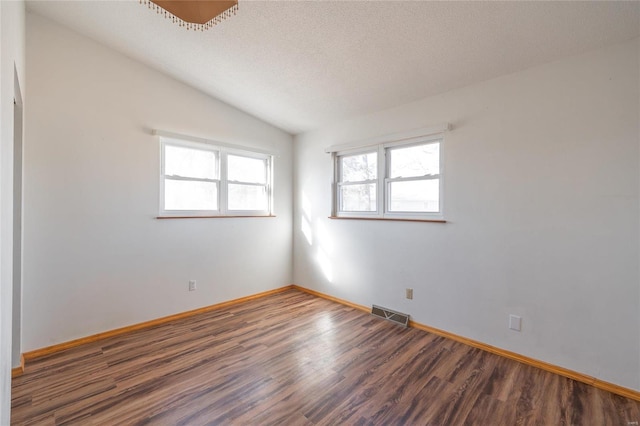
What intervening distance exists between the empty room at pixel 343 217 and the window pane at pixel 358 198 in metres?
0.04

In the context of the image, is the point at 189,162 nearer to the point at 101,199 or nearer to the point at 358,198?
the point at 101,199

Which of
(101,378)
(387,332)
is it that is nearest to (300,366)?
(387,332)

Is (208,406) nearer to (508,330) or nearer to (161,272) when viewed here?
(161,272)

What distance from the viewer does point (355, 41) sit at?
2320 mm

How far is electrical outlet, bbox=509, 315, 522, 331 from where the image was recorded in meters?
2.46

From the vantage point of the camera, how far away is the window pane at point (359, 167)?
11.9 ft

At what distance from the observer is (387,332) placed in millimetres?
2990

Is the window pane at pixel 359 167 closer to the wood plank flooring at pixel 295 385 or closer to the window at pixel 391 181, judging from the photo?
the window at pixel 391 181

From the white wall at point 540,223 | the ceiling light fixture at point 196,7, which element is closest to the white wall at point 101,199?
the ceiling light fixture at point 196,7

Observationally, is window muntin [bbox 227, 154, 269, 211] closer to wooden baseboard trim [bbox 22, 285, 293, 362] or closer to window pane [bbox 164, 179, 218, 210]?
window pane [bbox 164, 179, 218, 210]

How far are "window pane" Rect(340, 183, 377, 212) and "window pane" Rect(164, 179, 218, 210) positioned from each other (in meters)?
1.70

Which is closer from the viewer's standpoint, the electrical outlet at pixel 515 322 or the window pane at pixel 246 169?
the electrical outlet at pixel 515 322

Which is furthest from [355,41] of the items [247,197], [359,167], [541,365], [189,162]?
[541,365]

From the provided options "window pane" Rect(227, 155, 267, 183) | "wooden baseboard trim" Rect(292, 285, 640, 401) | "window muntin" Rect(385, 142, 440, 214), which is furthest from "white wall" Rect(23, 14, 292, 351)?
"wooden baseboard trim" Rect(292, 285, 640, 401)
